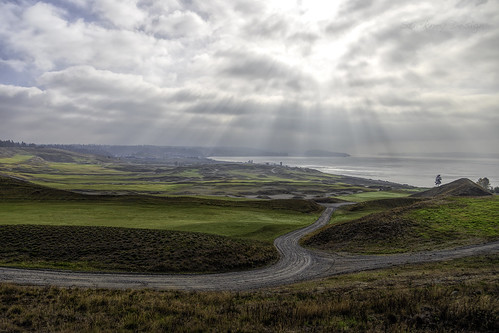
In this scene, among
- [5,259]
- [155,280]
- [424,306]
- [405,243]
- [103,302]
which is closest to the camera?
[424,306]

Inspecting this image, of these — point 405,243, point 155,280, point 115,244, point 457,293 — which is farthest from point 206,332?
Result: point 405,243

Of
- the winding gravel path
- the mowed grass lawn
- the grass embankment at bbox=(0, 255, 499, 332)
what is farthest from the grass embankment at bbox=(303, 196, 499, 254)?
the grass embankment at bbox=(0, 255, 499, 332)

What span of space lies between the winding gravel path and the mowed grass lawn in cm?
1310

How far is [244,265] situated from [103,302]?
16.7 meters

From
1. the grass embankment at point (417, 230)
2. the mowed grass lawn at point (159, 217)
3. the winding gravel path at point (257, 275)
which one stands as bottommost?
the mowed grass lawn at point (159, 217)

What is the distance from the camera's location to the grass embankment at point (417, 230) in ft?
116

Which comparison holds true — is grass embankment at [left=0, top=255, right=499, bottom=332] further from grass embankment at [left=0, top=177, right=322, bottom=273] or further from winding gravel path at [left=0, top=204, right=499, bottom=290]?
grass embankment at [left=0, top=177, right=322, bottom=273]

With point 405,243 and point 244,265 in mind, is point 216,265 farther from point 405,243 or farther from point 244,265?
point 405,243

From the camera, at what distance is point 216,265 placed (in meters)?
29.5

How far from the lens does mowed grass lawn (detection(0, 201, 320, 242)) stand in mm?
45469

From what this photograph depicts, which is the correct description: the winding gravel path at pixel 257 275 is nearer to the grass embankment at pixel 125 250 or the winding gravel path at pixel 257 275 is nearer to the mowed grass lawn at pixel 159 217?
the grass embankment at pixel 125 250

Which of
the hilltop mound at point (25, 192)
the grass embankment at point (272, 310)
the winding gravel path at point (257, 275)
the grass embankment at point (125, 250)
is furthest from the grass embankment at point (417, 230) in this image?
the hilltop mound at point (25, 192)

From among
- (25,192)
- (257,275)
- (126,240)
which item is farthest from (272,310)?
(25,192)

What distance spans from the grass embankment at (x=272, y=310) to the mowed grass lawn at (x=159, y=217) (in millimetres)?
27842
